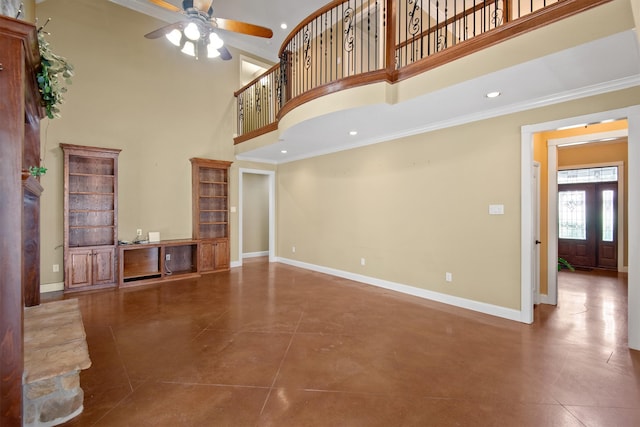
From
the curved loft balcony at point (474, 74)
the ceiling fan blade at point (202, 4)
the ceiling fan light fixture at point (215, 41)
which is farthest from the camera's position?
the ceiling fan light fixture at point (215, 41)

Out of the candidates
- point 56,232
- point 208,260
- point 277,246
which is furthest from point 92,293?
point 277,246

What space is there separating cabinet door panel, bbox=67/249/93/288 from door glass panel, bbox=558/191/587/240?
10.6 metres

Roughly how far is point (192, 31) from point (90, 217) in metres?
3.85

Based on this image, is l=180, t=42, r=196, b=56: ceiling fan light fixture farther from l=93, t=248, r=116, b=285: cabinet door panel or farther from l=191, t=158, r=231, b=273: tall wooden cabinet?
l=93, t=248, r=116, b=285: cabinet door panel

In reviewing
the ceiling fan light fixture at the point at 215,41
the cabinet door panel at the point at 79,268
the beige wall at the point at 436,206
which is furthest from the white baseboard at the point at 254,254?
the ceiling fan light fixture at the point at 215,41

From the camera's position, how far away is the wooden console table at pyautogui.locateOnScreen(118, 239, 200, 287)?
5.40m

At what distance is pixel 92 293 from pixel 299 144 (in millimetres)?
4470

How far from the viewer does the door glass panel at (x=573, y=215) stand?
23.5 ft

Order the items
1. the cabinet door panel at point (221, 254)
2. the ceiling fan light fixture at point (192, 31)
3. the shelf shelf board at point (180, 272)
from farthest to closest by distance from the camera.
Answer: the cabinet door panel at point (221, 254) → the shelf shelf board at point (180, 272) → the ceiling fan light fixture at point (192, 31)

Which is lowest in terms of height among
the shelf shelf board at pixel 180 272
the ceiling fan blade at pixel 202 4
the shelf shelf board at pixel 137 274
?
the shelf shelf board at pixel 180 272

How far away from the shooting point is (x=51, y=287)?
16.0ft

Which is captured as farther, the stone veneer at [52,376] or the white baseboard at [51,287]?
the white baseboard at [51,287]

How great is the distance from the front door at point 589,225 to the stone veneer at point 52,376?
957cm

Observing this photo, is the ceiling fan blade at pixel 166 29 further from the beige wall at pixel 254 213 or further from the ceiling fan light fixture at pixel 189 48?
the beige wall at pixel 254 213
